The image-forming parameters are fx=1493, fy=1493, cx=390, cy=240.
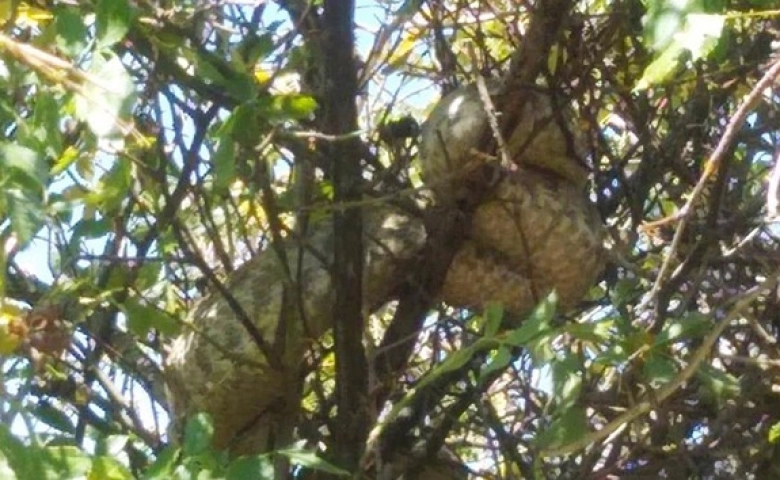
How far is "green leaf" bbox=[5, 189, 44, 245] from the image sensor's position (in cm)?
100

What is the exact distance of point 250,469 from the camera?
3.74 feet

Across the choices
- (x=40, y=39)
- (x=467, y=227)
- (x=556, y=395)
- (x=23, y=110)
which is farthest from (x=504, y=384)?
(x=40, y=39)

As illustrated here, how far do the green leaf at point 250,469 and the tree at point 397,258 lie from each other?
65 mm

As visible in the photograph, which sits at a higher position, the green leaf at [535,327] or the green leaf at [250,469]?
the green leaf at [535,327]

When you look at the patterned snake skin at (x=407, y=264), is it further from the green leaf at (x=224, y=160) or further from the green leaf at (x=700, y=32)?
the green leaf at (x=700, y=32)

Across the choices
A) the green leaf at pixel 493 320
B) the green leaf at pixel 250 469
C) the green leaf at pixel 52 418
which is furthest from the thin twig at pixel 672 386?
the green leaf at pixel 52 418

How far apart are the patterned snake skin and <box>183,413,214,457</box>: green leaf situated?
33 cm

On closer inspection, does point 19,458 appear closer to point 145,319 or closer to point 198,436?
point 198,436

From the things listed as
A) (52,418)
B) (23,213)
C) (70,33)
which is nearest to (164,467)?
(23,213)

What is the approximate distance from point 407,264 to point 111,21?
0.58 meters

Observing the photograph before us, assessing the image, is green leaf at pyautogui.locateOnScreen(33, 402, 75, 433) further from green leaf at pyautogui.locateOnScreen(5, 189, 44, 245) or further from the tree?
green leaf at pyautogui.locateOnScreen(5, 189, 44, 245)

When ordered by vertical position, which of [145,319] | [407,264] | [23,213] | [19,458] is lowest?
[19,458]

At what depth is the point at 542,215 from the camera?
1.50m

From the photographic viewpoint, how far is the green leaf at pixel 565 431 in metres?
1.30
